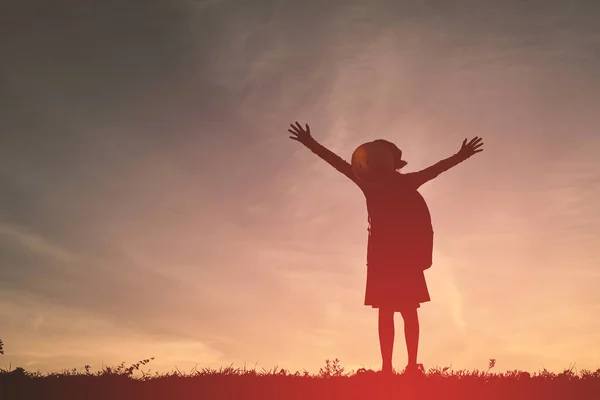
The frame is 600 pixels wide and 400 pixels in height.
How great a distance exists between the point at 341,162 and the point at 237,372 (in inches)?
177

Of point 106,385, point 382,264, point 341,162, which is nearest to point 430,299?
point 382,264

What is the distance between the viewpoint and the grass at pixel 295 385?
11469 millimetres

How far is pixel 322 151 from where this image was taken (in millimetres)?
13555

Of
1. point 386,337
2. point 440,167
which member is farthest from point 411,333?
point 440,167

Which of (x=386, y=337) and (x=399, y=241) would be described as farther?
(x=399, y=241)

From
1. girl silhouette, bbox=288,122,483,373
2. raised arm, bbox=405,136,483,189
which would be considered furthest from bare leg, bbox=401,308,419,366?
raised arm, bbox=405,136,483,189

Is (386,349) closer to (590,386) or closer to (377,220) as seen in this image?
(377,220)

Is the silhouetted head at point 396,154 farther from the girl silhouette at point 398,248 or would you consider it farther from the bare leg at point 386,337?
the bare leg at point 386,337

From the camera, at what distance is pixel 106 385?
42.1 feet

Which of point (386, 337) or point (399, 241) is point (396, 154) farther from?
point (386, 337)

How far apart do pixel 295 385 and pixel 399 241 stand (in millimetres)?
3232

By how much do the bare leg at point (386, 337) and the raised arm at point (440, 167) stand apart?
98.2 inches

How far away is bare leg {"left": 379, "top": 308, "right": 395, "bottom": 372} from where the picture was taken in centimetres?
1269

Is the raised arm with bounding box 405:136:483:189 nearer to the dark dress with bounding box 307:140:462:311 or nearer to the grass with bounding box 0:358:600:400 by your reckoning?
the dark dress with bounding box 307:140:462:311
